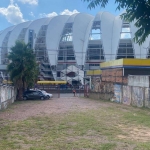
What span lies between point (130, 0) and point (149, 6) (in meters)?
0.24

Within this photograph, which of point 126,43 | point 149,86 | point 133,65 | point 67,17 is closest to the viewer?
point 149,86

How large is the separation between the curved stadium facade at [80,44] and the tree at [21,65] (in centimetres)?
3015

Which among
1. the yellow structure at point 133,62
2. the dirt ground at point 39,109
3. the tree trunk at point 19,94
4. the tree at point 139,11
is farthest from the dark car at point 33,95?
the tree at point 139,11

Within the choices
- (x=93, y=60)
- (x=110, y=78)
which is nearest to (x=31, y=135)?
(x=110, y=78)

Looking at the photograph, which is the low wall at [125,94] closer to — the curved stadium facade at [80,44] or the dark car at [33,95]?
the dark car at [33,95]

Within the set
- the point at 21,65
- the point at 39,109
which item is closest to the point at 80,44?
the point at 21,65

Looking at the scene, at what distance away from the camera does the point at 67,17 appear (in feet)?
204

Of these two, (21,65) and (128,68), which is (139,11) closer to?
(128,68)

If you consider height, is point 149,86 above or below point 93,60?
below

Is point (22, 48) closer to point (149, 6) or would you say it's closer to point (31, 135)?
point (31, 135)

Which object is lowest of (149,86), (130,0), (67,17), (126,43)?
(149,86)

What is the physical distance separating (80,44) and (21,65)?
33.4m

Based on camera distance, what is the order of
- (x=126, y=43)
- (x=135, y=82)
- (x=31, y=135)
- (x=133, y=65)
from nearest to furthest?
1. (x=31, y=135)
2. (x=135, y=82)
3. (x=133, y=65)
4. (x=126, y=43)

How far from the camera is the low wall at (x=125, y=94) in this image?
59.2ft
